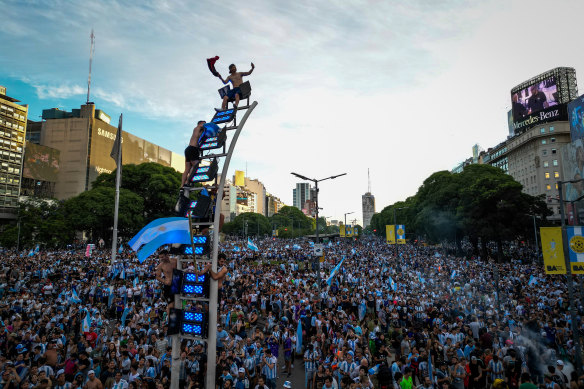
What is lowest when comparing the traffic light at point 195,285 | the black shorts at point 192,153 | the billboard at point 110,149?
the traffic light at point 195,285

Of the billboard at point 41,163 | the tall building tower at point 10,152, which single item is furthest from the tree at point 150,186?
the billboard at point 41,163

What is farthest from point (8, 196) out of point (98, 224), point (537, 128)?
point (537, 128)

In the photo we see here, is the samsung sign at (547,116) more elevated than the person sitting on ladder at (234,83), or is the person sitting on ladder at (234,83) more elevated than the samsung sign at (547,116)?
the samsung sign at (547,116)

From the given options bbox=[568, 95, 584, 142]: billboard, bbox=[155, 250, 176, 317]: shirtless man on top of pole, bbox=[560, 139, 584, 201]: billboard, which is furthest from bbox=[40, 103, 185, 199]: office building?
bbox=[568, 95, 584, 142]: billboard

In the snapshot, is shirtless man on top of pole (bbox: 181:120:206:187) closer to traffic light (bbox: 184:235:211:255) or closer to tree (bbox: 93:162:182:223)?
traffic light (bbox: 184:235:211:255)

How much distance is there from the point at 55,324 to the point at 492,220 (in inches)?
1876

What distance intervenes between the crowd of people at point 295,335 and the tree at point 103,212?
2305 centimetres

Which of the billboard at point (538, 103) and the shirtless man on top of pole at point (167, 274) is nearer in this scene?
the shirtless man on top of pole at point (167, 274)

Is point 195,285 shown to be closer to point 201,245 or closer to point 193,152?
point 201,245

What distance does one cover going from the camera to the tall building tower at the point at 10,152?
7206 cm

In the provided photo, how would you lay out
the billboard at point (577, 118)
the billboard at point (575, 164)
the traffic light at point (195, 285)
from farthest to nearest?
the billboard at point (577, 118), the billboard at point (575, 164), the traffic light at point (195, 285)

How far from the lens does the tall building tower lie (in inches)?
2837

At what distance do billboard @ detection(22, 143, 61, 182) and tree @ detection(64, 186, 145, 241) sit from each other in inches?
1496

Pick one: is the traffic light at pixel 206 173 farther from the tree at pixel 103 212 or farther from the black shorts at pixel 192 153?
the tree at pixel 103 212
